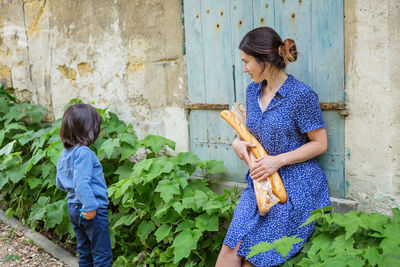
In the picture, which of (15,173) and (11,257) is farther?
(15,173)

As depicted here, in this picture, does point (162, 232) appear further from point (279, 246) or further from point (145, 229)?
point (279, 246)

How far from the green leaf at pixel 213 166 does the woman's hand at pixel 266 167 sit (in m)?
0.72

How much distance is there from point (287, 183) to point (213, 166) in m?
0.87

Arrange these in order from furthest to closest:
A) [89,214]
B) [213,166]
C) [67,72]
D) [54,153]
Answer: [67,72], [54,153], [213,166], [89,214]

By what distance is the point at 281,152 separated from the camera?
8.12ft

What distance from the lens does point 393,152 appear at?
91.2 inches

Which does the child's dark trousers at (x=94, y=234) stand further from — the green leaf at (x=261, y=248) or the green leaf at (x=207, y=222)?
the green leaf at (x=261, y=248)

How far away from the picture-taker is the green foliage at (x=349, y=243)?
1.82 metres

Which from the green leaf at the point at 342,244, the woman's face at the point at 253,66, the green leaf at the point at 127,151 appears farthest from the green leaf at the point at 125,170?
the green leaf at the point at 342,244

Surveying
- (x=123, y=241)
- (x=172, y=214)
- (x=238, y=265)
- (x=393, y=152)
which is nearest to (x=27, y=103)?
(x=123, y=241)

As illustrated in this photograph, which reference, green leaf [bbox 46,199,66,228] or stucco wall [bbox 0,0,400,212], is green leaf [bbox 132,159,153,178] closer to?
stucco wall [bbox 0,0,400,212]

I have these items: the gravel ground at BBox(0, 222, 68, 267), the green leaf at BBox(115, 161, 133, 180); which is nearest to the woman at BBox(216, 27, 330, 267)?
the green leaf at BBox(115, 161, 133, 180)

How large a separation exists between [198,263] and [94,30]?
250cm

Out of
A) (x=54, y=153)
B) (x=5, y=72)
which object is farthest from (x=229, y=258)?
(x=5, y=72)
